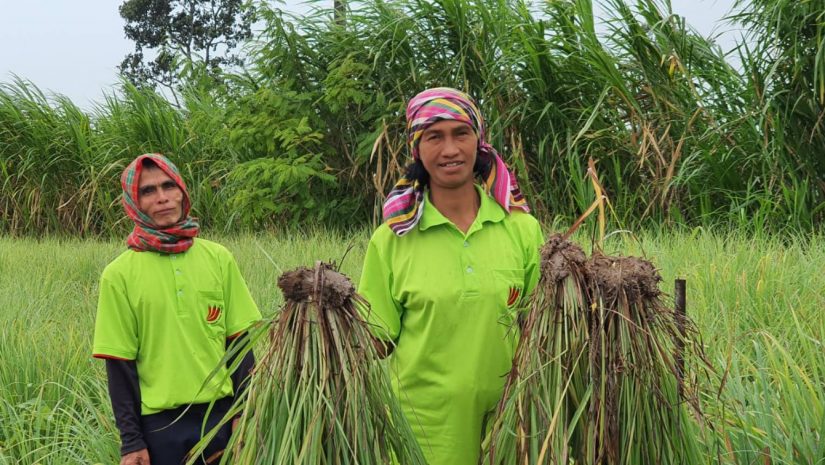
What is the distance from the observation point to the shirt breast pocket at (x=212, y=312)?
2.03m

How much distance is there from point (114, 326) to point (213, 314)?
24 cm

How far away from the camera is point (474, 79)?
6.07 meters

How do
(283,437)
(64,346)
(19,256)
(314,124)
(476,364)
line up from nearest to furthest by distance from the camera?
(283,437) → (476,364) → (64,346) → (19,256) → (314,124)

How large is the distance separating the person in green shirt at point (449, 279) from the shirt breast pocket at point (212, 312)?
508 mm

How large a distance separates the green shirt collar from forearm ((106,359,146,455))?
2.71ft

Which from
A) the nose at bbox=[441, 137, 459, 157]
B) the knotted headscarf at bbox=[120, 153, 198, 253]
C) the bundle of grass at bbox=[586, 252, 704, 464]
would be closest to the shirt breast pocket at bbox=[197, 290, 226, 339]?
the knotted headscarf at bbox=[120, 153, 198, 253]

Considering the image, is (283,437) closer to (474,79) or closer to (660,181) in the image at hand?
(660,181)

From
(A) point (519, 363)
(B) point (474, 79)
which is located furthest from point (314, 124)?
(A) point (519, 363)

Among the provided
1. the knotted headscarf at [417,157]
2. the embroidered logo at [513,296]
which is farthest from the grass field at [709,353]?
the embroidered logo at [513,296]

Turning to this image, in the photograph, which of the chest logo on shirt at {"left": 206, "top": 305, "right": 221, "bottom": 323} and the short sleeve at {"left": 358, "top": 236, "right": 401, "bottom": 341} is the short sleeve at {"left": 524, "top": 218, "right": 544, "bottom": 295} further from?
the chest logo on shirt at {"left": 206, "top": 305, "right": 221, "bottom": 323}

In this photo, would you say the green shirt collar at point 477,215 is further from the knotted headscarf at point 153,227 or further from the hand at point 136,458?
the hand at point 136,458

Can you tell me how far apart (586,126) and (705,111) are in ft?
2.75

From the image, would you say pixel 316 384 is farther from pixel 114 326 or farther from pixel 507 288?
pixel 114 326

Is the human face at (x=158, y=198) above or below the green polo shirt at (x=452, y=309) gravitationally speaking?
above
